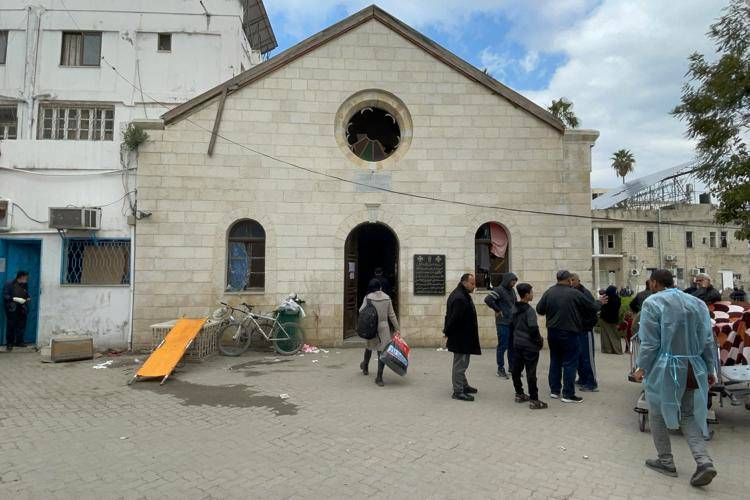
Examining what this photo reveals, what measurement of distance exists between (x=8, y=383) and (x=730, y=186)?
1386 centimetres

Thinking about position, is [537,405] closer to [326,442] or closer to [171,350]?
[326,442]

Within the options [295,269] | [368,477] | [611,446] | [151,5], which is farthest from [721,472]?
[151,5]

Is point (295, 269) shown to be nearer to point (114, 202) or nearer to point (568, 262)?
point (114, 202)

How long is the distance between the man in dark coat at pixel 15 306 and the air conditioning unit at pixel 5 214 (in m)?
1.18

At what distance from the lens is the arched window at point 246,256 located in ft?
37.3

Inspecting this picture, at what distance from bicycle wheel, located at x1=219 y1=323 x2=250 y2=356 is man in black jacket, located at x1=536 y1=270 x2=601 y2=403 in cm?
636

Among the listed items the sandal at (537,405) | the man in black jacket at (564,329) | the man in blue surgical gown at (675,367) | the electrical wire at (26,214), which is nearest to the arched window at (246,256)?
the electrical wire at (26,214)

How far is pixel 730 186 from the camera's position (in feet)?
31.5

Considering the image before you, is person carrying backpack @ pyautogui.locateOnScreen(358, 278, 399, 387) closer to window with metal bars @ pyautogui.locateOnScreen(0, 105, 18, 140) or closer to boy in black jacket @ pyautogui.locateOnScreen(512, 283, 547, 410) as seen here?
boy in black jacket @ pyautogui.locateOnScreen(512, 283, 547, 410)

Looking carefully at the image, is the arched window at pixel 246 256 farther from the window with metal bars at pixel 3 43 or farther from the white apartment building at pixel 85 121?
the window with metal bars at pixel 3 43

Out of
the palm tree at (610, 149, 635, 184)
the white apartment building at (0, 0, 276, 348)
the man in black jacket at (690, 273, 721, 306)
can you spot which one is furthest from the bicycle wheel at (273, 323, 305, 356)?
the palm tree at (610, 149, 635, 184)

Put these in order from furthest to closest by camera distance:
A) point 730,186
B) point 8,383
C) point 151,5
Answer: point 151,5 < point 730,186 < point 8,383

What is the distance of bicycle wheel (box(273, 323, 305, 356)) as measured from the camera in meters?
10.4

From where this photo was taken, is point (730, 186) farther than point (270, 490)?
Yes
